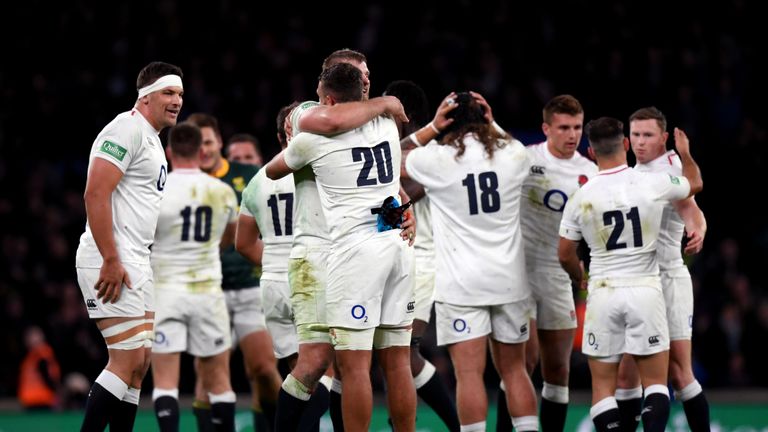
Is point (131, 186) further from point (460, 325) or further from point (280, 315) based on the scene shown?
point (460, 325)

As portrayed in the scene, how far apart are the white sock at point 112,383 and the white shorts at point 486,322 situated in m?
2.24

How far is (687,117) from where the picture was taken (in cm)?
1622

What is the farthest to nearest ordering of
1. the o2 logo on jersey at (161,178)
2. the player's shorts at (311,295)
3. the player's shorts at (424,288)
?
the player's shorts at (424,288) → the o2 logo on jersey at (161,178) → the player's shorts at (311,295)

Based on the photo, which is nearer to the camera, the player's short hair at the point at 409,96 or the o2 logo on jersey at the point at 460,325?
the o2 logo on jersey at the point at 460,325

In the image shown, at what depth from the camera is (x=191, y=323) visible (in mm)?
9617

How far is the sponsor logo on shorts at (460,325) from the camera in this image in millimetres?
8359

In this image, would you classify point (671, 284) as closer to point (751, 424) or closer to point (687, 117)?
point (751, 424)

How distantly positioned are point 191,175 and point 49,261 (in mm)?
6707

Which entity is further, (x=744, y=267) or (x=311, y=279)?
(x=744, y=267)

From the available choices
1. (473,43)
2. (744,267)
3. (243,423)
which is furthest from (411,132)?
(473,43)

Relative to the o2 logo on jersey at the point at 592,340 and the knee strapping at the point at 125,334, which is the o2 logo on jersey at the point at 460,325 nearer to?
the o2 logo on jersey at the point at 592,340

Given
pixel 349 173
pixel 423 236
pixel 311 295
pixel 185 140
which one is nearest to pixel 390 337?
pixel 311 295

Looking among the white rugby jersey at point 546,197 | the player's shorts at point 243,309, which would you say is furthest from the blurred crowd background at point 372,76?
the white rugby jersey at point 546,197

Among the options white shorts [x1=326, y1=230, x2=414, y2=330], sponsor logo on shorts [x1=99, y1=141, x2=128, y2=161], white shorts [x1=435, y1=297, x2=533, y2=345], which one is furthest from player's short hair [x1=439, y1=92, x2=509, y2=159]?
sponsor logo on shorts [x1=99, y1=141, x2=128, y2=161]
